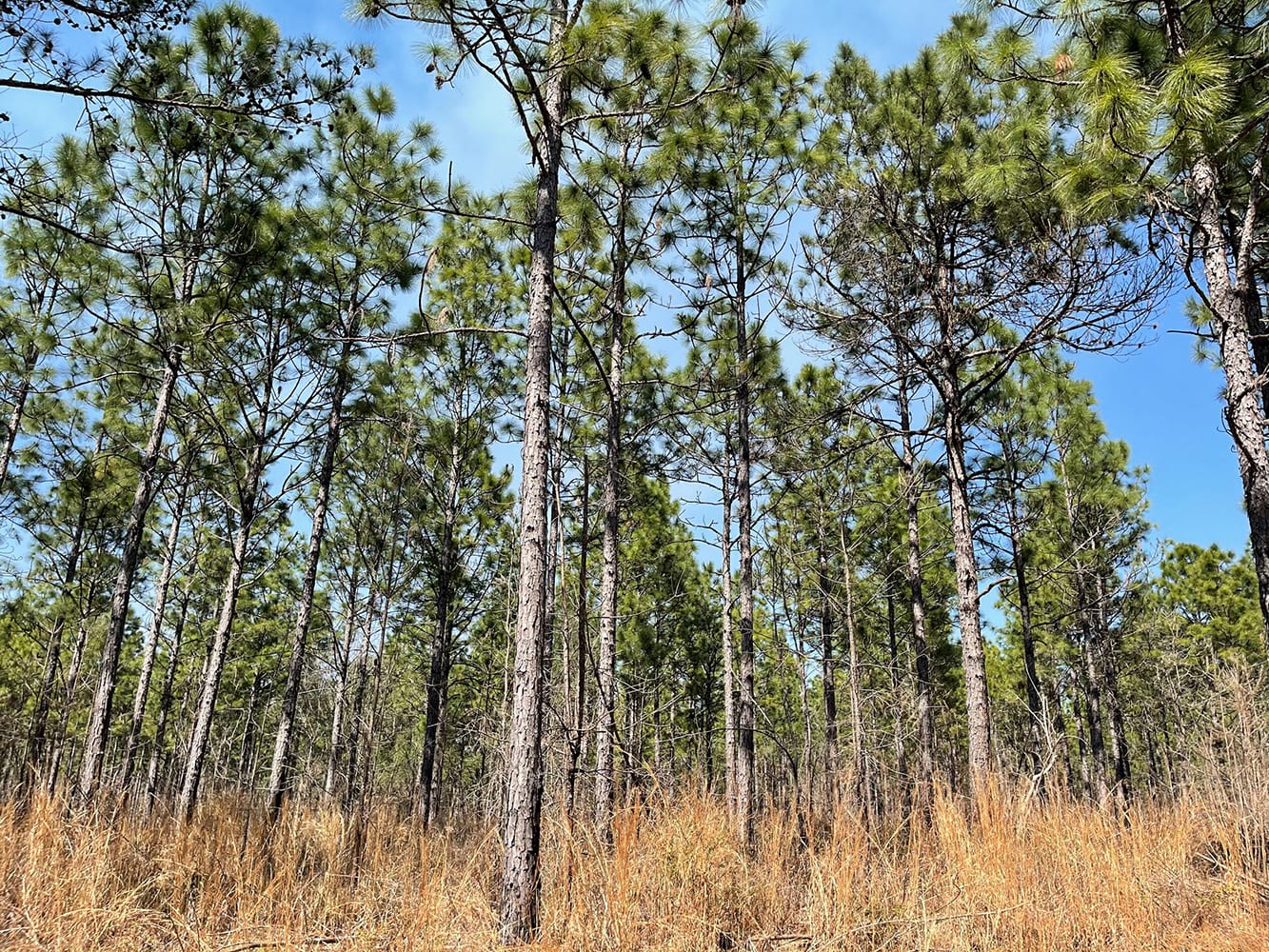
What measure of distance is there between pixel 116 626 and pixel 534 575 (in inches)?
226

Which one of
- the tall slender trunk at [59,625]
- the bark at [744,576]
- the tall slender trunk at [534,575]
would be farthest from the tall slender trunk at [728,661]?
the tall slender trunk at [59,625]

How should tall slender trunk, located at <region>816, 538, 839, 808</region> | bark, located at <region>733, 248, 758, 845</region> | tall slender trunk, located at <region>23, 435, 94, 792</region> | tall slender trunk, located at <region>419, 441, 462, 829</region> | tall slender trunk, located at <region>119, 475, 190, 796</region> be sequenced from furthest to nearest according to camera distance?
1. tall slender trunk, located at <region>816, 538, 839, 808</region>
2. tall slender trunk, located at <region>23, 435, 94, 792</region>
3. tall slender trunk, located at <region>419, 441, 462, 829</region>
4. tall slender trunk, located at <region>119, 475, 190, 796</region>
5. bark, located at <region>733, 248, 758, 845</region>

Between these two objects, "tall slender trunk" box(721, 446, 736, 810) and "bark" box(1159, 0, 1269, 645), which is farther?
"tall slender trunk" box(721, 446, 736, 810)

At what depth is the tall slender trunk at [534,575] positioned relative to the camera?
10.9ft

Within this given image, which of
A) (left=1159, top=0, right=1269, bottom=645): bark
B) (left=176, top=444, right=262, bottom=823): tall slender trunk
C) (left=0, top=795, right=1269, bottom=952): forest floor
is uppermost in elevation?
(left=1159, top=0, right=1269, bottom=645): bark

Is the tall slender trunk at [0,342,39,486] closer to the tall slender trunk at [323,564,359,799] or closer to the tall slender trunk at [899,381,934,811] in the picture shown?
the tall slender trunk at [323,564,359,799]

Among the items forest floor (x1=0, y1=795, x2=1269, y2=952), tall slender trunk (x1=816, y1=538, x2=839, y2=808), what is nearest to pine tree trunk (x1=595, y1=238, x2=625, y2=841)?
forest floor (x1=0, y1=795, x2=1269, y2=952)

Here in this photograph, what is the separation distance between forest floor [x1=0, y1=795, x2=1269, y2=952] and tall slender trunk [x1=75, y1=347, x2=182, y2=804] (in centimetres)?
197

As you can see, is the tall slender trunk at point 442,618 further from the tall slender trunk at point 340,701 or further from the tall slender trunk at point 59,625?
the tall slender trunk at point 59,625

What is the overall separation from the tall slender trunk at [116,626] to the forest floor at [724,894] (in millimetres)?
1972

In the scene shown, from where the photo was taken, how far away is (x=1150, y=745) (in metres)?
18.8

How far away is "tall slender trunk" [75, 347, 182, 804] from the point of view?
20.8 ft

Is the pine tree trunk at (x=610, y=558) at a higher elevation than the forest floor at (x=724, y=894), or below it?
higher

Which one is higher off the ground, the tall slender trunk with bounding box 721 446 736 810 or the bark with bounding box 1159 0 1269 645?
the bark with bounding box 1159 0 1269 645
